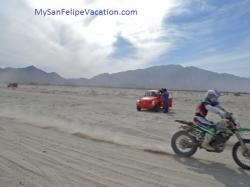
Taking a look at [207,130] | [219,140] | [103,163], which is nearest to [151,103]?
[207,130]

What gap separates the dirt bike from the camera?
6611 mm

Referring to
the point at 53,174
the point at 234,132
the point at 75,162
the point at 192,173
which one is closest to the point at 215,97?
the point at 234,132

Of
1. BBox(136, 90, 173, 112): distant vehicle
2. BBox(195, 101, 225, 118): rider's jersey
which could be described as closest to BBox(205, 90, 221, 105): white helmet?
BBox(195, 101, 225, 118): rider's jersey

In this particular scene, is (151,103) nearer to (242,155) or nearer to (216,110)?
(216,110)

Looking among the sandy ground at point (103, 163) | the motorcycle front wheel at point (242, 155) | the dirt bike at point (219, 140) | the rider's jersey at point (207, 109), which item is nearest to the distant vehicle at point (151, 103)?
the sandy ground at point (103, 163)

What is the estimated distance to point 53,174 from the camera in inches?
223

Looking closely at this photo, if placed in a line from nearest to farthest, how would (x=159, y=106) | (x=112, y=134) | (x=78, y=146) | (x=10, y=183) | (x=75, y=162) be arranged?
1. (x=10, y=183)
2. (x=75, y=162)
3. (x=78, y=146)
4. (x=112, y=134)
5. (x=159, y=106)

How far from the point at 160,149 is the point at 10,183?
174 inches

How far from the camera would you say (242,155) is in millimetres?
6758

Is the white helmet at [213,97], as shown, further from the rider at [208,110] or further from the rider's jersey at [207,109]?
the rider's jersey at [207,109]

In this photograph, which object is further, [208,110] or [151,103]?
[151,103]

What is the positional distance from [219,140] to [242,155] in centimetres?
61

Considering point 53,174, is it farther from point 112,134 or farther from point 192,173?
point 112,134

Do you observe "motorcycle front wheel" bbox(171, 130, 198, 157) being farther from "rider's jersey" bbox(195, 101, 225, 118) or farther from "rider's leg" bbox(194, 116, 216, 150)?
"rider's jersey" bbox(195, 101, 225, 118)
